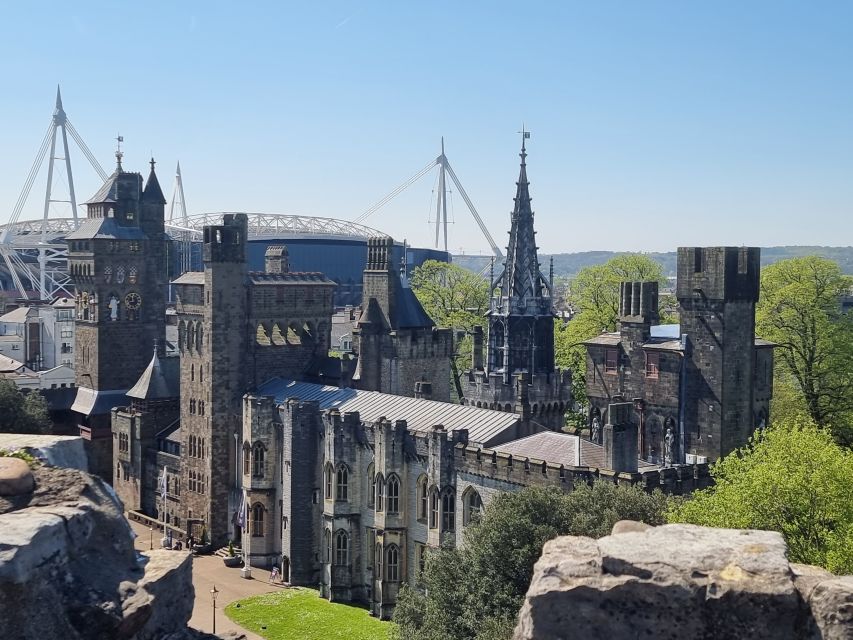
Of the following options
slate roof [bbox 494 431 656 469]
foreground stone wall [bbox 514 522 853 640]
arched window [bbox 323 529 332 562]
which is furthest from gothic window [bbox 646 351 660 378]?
foreground stone wall [bbox 514 522 853 640]

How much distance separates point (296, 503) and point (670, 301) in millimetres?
43394

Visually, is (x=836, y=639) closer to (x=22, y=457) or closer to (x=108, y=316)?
(x=22, y=457)

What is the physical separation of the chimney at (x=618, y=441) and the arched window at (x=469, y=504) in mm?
6891

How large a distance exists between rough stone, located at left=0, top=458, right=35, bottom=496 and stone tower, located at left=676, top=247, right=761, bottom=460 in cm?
3243

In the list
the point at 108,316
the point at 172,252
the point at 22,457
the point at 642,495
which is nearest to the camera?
the point at 22,457

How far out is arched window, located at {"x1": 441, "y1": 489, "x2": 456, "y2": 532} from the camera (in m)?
46.1

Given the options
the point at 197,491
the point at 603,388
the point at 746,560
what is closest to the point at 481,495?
the point at 603,388

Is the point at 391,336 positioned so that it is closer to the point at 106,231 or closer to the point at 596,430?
the point at 596,430

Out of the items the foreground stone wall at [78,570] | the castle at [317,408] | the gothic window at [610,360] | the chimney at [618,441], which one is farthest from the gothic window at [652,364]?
the foreground stone wall at [78,570]

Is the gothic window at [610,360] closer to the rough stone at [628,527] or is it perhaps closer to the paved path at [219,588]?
the paved path at [219,588]

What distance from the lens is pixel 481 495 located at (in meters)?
44.1


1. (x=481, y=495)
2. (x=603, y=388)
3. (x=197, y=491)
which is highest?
(x=603, y=388)

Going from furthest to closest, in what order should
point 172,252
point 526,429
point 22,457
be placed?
point 172,252 → point 526,429 → point 22,457

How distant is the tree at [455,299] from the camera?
8156 cm
